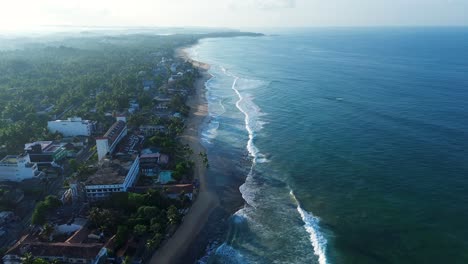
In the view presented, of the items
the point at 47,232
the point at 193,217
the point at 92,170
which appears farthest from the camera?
the point at 92,170

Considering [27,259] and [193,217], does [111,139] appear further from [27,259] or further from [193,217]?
[27,259]

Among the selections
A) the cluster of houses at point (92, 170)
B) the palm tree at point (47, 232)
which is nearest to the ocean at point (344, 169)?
the cluster of houses at point (92, 170)

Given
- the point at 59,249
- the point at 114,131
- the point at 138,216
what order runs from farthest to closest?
the point at 114,131 → the point at 138,216 → the point at 59,249

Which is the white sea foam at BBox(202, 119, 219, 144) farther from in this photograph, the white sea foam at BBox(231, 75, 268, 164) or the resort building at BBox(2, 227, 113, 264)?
the resort building at BBox(2, 227, 113, 264)

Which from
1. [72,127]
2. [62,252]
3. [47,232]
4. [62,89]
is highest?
[62,252]

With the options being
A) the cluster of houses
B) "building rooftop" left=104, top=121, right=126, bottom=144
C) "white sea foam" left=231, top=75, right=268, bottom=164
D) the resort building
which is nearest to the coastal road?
the cluster of houses

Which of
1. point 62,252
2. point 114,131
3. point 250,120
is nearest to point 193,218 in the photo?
Answer: point 62,252

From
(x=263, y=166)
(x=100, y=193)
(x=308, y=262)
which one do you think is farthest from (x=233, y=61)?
(x=308, y=262)

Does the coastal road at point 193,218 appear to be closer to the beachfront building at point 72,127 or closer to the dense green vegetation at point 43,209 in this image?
the dense green vegetation at point 43,209
